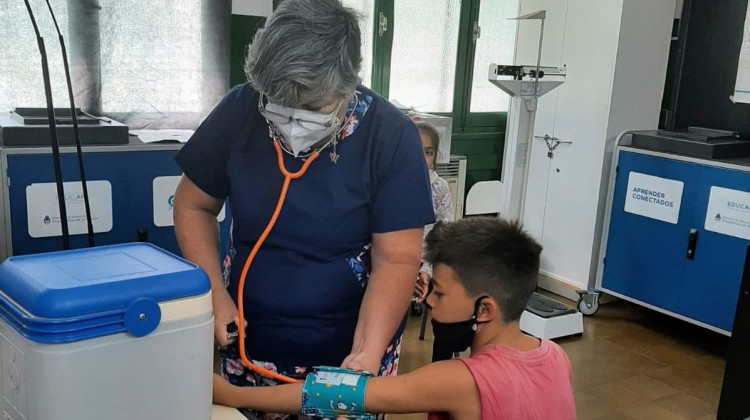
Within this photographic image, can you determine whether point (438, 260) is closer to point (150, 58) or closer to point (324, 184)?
point (324, 184)

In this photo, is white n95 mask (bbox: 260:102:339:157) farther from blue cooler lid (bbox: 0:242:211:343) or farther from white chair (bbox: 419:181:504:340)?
white chair (bbox: 419:181:504:340)

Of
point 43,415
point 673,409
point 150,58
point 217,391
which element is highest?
point 150,58

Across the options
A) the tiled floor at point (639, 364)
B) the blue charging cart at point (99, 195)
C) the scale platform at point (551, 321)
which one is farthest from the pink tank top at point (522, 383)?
the scale platform at point (551, 321)

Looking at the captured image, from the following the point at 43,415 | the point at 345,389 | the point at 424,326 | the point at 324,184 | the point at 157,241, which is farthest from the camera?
the point at 424,326

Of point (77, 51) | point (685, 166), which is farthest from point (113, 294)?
point (685, 166)

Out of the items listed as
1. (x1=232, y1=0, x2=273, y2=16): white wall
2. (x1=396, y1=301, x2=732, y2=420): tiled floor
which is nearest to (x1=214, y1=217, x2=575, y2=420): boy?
(x1=396, y1=301, x2=732, y2=420): tiled floor

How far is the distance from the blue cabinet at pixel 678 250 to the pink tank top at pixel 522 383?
2.31m

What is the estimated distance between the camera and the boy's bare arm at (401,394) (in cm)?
115

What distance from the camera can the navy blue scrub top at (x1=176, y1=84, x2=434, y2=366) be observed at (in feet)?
4.11

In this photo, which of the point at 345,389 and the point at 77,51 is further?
the point at 77,51

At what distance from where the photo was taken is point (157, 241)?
8.93 ft

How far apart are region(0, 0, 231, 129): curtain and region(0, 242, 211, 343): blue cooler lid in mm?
2356

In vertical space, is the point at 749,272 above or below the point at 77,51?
below

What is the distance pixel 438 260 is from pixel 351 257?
0.18 meters
